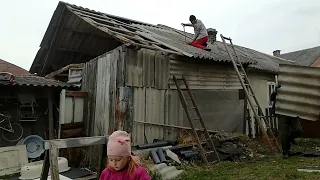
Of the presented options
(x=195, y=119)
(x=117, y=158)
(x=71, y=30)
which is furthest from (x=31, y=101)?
(x=117, y=158)

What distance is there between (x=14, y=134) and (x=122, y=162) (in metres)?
8.26

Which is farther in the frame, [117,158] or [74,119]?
[74,119]

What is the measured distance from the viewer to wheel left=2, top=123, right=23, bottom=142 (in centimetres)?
922

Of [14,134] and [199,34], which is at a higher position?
[199,34]

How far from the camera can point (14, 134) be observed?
9391mm

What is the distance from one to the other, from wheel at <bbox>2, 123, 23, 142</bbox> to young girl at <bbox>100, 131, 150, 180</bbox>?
8084 mm

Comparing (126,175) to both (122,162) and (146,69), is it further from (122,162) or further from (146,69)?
(146,69)

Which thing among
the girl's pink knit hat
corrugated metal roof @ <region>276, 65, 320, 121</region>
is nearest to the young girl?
the girl's pink knit hat

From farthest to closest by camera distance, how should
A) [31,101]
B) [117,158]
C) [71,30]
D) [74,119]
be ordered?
1. [71,30]
2. [31,101]
3. [74,119]
4. [117,158]

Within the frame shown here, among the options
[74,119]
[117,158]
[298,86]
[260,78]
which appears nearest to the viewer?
[117,158]

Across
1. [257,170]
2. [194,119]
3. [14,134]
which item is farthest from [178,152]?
[14,134]

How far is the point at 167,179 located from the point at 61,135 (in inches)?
135

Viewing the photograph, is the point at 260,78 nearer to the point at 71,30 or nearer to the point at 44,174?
the point at 71,30

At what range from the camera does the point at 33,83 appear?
28.9ft
